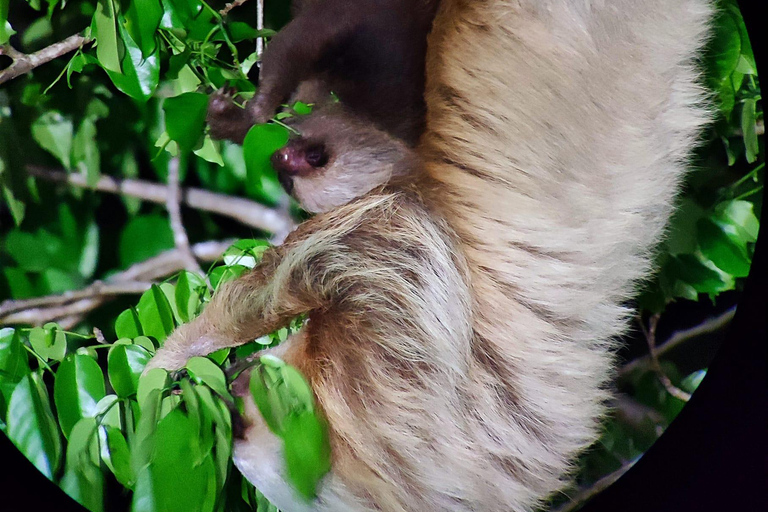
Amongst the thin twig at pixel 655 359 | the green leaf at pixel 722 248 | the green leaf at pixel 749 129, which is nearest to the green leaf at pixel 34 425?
the thin twig at pixel 655 359

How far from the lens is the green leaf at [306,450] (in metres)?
0.88

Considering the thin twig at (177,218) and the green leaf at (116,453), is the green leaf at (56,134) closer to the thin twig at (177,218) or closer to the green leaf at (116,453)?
the thin twig at (177,218)

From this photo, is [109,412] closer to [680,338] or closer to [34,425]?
[34,425]

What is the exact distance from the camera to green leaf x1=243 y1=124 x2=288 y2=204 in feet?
2.86

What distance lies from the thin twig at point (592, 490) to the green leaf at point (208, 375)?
59cm

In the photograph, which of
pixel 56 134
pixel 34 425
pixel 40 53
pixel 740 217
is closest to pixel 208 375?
pixel 34 425

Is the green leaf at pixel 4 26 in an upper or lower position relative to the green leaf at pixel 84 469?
upper

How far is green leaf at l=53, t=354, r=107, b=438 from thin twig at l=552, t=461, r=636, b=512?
745 millimetres

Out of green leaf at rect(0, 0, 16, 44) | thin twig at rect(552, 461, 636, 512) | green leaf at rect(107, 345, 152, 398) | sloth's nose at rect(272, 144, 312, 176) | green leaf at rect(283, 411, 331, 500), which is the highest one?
green leaf at rect(0, 0, 16, 44)

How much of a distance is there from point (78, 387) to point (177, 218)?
272 millimetres

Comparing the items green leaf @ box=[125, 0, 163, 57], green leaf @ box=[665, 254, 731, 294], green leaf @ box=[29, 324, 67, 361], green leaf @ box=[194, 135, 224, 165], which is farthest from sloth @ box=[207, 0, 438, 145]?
green leaf @ box=[665, 254, 731, 294]

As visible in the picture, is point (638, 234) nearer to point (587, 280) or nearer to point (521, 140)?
point (587, 280)

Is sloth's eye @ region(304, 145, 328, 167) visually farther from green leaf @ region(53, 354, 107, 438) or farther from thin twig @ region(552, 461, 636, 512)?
thin twig @ region(552, 461, 636, 512)

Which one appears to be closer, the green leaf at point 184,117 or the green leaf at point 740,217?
the green leaf at point 184,117
